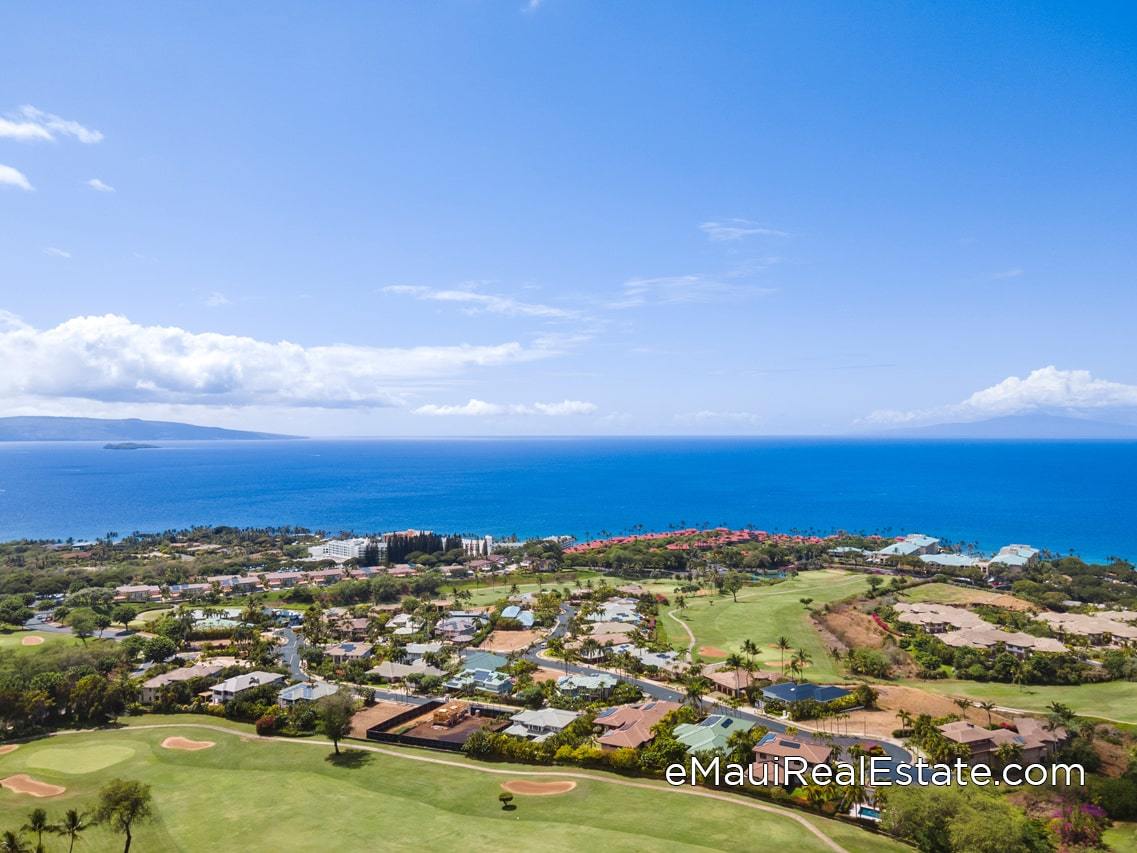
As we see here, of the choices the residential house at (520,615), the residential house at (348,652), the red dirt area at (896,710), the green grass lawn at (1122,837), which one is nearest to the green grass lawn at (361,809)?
the green grass lawn at (1122,837)

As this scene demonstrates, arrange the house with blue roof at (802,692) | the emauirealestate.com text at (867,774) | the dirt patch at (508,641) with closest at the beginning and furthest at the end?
the emauirealestate.com text at (867,774), the house with blue roof at (802,692), the dirt patch at (508,641)

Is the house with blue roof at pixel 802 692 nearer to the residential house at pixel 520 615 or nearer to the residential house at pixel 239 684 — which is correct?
the residential house at pixel 520 615

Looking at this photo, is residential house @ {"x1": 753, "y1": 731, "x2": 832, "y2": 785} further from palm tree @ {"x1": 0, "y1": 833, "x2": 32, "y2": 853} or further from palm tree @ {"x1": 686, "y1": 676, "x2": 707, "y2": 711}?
palm tree @ {"x1": 0, "y1": 833, "x2": 32, "y2": 853}

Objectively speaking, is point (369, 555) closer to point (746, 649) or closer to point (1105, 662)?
point (746, 649)

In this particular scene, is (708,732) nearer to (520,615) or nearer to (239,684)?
(239,684)

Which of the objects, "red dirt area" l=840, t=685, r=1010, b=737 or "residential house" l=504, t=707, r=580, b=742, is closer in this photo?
"residential house" l=504, t=707, r=580, b=742

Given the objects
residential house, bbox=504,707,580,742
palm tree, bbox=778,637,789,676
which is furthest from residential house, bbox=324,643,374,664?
palm tree, bbox=778,637,789,676

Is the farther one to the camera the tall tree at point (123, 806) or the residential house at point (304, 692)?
the residential house at point (304, 692)
